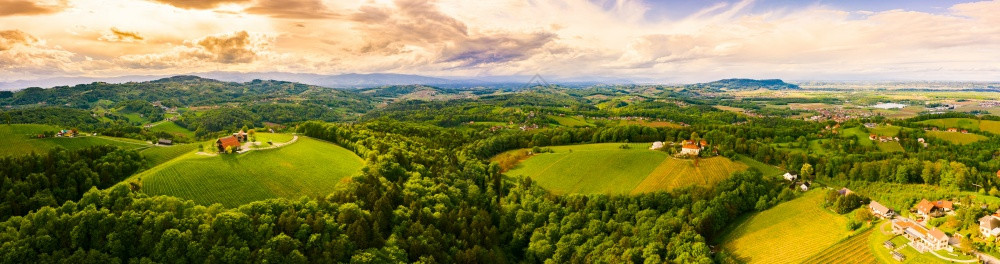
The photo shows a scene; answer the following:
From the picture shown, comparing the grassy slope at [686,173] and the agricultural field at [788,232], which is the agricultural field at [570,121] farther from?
the agricultural field at [788,232]

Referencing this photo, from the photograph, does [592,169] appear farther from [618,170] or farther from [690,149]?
[690,149]

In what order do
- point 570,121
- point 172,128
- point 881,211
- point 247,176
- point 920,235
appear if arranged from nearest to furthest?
point 920,235, point 881,211, point 247,176, point 172,128, point 570,121

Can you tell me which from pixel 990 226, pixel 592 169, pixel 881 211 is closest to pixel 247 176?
pixel 592 169

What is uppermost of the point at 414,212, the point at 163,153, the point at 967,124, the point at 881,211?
the point at 163,153

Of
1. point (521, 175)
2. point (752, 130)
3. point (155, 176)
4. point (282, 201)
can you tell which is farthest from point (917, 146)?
point (155, 176)

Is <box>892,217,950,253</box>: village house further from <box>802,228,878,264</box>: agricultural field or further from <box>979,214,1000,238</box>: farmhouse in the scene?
<box>979,214,1000,238</box>: farmhouse

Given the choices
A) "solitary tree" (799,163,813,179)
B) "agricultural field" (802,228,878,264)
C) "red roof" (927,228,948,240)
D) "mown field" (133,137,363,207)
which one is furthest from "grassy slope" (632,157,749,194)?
"mown field" (133,137,363,207)

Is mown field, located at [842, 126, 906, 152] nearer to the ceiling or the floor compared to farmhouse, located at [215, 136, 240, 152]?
nearer to the floor
